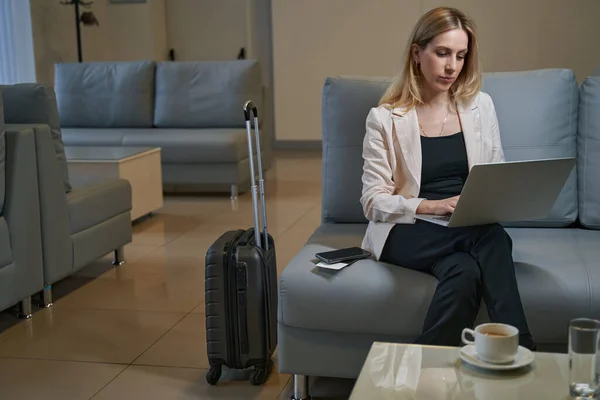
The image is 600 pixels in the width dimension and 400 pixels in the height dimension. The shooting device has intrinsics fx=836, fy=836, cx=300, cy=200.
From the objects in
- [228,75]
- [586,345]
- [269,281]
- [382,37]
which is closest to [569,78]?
[269,281]

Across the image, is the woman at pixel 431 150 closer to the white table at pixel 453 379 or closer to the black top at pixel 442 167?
the black top at pixel 442 167

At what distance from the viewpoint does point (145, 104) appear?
6.31 meters

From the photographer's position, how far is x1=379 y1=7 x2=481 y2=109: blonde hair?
253cm

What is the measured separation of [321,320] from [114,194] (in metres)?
1.86

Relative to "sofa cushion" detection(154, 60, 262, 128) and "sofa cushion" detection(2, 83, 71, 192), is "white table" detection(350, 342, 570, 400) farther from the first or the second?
"sofa cushion" detection(154, 60, 262, 128)

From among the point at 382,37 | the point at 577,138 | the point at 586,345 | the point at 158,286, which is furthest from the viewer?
the point at 382,37

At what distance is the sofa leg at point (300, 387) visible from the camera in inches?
96.5

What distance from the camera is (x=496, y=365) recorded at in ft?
5.64

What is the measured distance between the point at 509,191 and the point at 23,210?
74.6 inches

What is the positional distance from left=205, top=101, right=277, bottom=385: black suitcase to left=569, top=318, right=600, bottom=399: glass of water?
1.13 meters

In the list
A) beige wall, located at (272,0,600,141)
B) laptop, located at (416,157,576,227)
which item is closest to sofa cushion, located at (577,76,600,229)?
laptop, located at (416,157,576,227)

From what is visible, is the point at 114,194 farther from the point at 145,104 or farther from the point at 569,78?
the point at 145,104

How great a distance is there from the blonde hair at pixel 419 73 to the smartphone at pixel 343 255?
1.57 feet

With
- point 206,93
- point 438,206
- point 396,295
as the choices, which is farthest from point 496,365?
point 206,93
